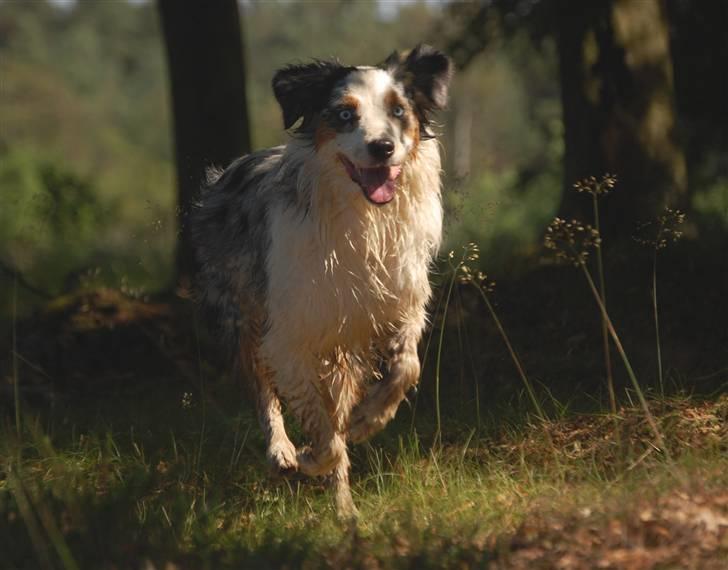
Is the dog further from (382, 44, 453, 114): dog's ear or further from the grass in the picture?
the grass

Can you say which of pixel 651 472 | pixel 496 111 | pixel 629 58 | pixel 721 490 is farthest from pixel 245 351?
pixel 496 111

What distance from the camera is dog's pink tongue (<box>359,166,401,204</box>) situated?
5.25 meters

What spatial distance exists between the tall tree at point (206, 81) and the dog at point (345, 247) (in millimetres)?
3041

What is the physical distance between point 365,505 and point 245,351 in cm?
144

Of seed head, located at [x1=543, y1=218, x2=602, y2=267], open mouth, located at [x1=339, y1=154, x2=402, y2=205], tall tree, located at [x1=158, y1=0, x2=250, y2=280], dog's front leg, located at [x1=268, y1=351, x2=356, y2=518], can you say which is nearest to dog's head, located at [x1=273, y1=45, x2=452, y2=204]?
open mouth, located at [x1=339, y1=154, x2=402, y2=205]

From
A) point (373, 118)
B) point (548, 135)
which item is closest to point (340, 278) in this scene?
point (373, 118)

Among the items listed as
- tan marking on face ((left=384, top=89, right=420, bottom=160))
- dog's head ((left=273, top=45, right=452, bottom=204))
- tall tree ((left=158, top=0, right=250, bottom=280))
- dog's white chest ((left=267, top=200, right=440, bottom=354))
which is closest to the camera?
dog's head ((left=273, top=45, right=452, bottom=204))

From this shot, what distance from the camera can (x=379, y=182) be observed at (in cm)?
526

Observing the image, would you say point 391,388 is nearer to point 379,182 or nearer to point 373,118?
point 379,182

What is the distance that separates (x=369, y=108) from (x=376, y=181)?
0.34 metres

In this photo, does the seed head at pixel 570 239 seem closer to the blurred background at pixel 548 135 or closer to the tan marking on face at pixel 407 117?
the blurred background at pixel 548 135

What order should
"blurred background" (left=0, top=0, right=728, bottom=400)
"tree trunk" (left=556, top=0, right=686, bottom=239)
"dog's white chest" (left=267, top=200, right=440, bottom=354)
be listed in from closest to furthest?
"dog's white chest" (left=267, top=200, right=440, bottom=354) < "blurred background" (left=0, top=0, right=728, bottom=400) < "tree trunk" (left=556, top=0, right=686, bottom=239)

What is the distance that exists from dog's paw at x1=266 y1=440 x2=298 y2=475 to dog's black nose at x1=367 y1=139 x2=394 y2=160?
1740 millimetres

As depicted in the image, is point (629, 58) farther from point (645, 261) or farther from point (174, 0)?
point (174, 0)
